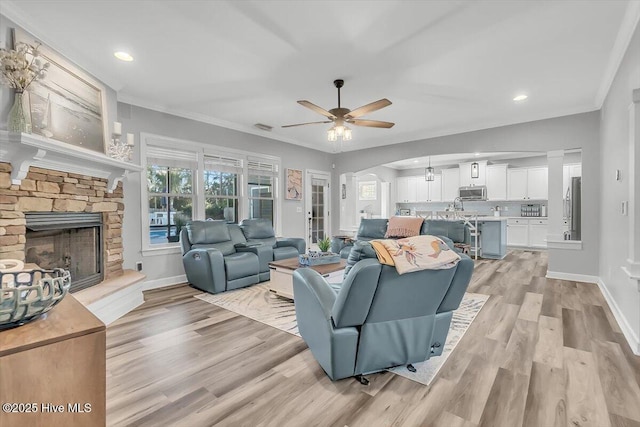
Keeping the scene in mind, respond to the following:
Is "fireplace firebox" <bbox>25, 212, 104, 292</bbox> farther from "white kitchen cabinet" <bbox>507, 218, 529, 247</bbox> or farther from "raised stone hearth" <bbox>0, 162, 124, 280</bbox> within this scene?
"white kitchen cabinet" <bbox>507, 218, 529, 247</bbox>

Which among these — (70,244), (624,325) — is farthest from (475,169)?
(70,244)

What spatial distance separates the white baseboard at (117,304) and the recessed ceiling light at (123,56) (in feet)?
7.85

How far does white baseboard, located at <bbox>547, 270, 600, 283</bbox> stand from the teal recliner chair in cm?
382

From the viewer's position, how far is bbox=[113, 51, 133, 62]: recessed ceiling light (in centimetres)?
298

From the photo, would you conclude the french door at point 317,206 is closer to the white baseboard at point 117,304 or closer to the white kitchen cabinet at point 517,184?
the white baseboard at point 117,304

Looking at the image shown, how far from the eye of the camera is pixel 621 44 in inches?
109

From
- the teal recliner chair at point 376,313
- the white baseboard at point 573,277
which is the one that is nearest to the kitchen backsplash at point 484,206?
the white baseboard at point 573,277

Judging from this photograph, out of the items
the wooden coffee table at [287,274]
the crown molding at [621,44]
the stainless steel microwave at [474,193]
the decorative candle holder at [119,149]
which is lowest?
the wooden coffee table at [287,274]

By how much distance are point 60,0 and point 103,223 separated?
2.20 meters

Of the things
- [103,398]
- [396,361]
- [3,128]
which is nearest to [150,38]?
[3,128]

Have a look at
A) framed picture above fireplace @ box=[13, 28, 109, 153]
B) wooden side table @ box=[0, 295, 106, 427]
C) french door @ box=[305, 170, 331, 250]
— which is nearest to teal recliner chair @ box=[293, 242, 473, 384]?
wooden side table @ box=[0, 295, 106, 427]

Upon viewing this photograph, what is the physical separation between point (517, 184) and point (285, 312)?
788cm

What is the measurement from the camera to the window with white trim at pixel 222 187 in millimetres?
5113

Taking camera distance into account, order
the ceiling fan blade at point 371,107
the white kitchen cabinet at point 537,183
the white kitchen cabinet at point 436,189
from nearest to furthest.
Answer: the ceiling fan blade at point 371,107
the white kitchen cabinet at point 537,183
the white kitchen cabinet at point 436,189
